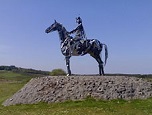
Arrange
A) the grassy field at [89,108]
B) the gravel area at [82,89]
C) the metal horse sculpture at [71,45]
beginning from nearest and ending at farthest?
the grassy field at [89,108]
the gravel area at [82,89]
the metal horse sculpture at [71,45]

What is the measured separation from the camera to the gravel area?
28016 mm

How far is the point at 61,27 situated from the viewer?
30.9 meters

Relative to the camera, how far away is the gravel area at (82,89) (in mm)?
28016

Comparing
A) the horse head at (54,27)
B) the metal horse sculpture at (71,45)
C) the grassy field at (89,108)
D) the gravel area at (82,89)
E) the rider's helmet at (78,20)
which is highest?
the rider's helmet at (78,20)

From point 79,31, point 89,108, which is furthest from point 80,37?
point 89,108

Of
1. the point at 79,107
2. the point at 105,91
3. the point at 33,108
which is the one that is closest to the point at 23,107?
the point at 33,108

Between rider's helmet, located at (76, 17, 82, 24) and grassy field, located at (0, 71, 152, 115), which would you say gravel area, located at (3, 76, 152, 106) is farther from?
rider's helmet, located at (76, 17, 82, 24)

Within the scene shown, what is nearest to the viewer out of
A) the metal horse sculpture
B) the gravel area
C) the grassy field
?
the grassy field

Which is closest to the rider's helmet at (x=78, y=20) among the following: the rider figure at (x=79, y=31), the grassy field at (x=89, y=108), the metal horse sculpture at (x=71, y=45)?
the rider figure at (x=79, y=31)

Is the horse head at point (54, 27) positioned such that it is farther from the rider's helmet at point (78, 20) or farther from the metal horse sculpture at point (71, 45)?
the rider's helmet at point (78, 20)

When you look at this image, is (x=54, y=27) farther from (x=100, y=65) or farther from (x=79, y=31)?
(x=100, y=65)

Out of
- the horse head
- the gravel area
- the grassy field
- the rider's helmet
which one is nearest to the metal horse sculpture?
the horse head

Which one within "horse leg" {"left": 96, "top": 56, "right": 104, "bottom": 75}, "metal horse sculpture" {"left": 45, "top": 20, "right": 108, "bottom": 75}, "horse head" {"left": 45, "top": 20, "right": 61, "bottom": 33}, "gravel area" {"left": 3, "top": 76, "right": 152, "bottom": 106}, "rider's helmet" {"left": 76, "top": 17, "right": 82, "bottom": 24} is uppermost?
"rider's helmet" {"left": 76, "top": 17, "right": 82, "bottom": 24}

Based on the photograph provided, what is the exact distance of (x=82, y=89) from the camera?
93.9 ft
